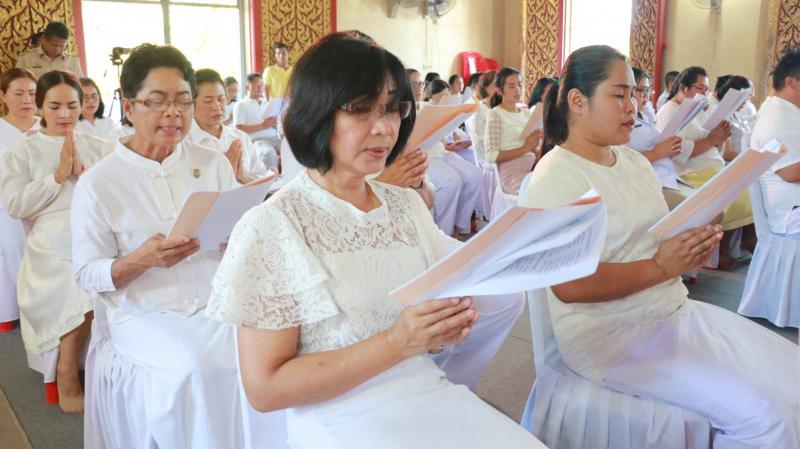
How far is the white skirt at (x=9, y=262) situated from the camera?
11.4 ft

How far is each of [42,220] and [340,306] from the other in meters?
2.21

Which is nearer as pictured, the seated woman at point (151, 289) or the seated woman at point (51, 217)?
the seated woman at point (151, 289)

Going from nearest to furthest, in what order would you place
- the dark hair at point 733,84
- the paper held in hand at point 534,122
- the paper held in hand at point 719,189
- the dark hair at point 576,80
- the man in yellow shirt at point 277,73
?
the paper held in hand at point 719,189, the dark hair at point 576,80, the paper held in hand at point 534,122, the dark hair at point 733,84, the man in yellow shirt at point 277,73

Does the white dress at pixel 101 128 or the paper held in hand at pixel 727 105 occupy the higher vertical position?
the paper held in hand at pixel 727 105

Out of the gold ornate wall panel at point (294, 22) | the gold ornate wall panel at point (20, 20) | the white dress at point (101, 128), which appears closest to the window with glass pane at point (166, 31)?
the gold ornate wall panel at point (294, 22)

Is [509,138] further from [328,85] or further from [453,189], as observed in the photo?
[328,85]

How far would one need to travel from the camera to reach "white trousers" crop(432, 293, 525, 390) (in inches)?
64.1

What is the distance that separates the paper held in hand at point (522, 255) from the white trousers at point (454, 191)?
4121 millimetres

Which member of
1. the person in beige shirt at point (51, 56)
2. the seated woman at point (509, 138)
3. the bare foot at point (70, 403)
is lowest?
the bare foot at point (70, 403)

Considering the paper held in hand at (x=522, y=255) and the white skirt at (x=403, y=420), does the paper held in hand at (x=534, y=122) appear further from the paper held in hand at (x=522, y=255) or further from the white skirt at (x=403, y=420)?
the paper held in hand at (x=522, y=255)

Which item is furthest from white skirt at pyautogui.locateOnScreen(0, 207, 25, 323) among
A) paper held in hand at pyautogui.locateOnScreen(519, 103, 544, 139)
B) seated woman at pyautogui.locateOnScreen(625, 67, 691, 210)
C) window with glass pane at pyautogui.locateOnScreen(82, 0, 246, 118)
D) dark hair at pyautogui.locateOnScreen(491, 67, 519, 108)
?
window with glass pane at pyautogui.locateOnScreen(82, 0, 246, 118)

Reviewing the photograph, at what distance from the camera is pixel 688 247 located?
5.35 feet

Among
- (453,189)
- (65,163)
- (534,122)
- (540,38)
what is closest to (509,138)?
(534,122)

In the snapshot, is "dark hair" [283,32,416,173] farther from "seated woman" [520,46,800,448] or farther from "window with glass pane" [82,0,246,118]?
"window with glass pane" [82,0,246,118]
